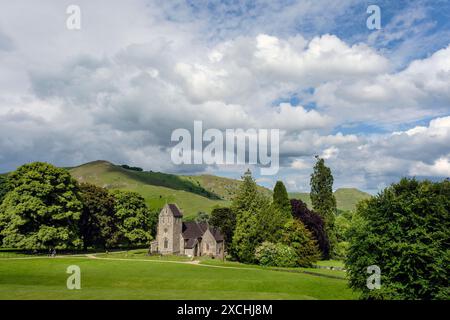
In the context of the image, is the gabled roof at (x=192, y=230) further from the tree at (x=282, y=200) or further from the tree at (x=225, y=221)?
the tree at (x=282, y=200)

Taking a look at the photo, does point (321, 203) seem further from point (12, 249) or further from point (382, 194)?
point (12, 249)

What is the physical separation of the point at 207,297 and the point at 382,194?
17805 millimetres

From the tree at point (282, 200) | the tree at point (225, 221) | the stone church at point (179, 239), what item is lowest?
the stone church at point (179, 239)

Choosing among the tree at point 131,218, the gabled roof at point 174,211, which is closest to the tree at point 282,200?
the gabled roof at point 174,211

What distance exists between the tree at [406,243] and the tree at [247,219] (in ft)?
110

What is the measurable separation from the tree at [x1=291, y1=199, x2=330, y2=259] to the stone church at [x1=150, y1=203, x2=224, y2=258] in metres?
19.1

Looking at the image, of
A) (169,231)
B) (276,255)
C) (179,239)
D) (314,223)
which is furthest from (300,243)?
(169,231)

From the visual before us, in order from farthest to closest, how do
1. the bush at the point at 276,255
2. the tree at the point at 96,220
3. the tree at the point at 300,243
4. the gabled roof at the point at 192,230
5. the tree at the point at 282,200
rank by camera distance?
the gabled roof at the point at 192,230, the tree at the point at 96,220, the tree at the point at 282,200, the tree at the point at 300,243, the bush at the point at 276,255

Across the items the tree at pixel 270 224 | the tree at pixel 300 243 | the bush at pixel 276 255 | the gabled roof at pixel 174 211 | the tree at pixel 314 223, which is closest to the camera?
the bush at pixel 276 255

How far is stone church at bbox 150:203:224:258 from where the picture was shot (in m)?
83.2

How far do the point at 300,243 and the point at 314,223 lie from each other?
1591 centimetres

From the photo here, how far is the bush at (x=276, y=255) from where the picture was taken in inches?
2310

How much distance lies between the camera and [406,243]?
26.7 meters
